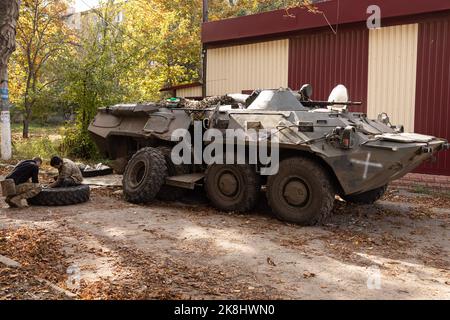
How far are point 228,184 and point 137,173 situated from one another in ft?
6.05

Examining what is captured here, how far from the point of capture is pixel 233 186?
8.20 meters

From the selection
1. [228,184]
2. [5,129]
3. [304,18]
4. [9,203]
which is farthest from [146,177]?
[5,129]

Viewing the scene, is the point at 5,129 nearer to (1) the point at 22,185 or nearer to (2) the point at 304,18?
(1) the point at 22,185

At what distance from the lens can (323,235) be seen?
6.93 metres

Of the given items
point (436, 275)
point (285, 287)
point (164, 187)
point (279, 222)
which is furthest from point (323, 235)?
point (164, 187)

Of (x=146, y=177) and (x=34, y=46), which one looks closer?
(x=146, y=177)

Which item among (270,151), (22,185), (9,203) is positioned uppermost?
(270,151)

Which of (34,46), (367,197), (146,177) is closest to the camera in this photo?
(146,177)

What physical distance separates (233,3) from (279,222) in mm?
21871

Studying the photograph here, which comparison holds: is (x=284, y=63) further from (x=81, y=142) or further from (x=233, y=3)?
(x=233, y=3)

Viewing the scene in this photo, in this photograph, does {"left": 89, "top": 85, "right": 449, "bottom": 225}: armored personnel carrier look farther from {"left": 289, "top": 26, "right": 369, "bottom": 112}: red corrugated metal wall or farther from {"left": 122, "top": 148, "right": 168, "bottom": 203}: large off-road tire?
{"left": 289, "top": 26, "right": 369, "bottom": 112}: red corrugated metal wall

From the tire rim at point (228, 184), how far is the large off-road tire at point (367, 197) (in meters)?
2.02

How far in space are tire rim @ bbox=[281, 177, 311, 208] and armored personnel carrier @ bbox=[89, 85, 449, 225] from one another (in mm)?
14

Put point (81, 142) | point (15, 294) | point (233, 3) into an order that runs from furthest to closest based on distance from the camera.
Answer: point (233, 3) < point (81, 142) < point (15, 294)
